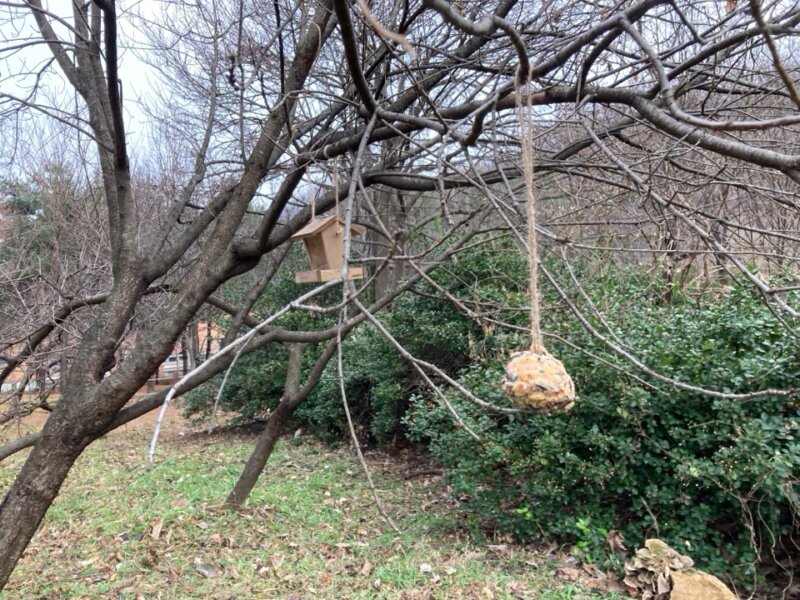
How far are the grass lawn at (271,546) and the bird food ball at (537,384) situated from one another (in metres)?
2.39

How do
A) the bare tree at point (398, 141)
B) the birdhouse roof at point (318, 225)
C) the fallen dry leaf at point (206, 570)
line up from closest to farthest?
the bare tree at point (398, 141)
the birdhouse roof at point (318, 225)
the fallen dry leaf at point (206, 570)

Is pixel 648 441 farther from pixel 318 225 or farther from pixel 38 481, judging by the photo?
pixel 38 481

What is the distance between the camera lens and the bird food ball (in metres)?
1.21

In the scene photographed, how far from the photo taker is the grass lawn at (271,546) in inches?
131

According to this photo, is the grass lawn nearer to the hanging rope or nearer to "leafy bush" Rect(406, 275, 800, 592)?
"leafy bush" Rect(406, 275, 800, 592)

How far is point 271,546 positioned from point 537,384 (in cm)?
335

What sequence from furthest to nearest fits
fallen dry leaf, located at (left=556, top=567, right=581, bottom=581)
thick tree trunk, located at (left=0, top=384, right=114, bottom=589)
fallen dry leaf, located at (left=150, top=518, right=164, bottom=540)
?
fallen dry leaf, located at (left=150, top=518, right=164, bottom=540) → fallen dry leaf, located at (left=556, top=567, right=581, bottom=581) → thick tree trunk, located at (left=0, top=384, right=114, bottom=589)

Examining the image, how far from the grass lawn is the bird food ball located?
2390 millimetres

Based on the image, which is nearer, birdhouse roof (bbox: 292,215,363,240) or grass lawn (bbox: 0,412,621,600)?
birdhouse roof (bbox: 292,215,363,240)

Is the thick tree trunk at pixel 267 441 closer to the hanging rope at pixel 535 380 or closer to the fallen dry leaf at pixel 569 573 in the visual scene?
the fallen dry leaf at pixel 569 573

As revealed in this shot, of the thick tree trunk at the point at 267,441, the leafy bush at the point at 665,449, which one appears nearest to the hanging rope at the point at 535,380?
the leafy bush at the point at 665,449

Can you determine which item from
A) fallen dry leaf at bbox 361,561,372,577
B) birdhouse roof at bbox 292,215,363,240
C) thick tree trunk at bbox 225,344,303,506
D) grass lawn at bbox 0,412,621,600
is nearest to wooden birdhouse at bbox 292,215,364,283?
birdhouse roof at bbox 292,215,363,240

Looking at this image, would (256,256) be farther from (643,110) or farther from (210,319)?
(210,319)

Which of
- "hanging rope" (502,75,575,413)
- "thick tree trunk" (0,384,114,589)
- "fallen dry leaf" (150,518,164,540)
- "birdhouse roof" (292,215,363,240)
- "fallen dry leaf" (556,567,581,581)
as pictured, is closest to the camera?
"hanging rope" (502,75,575,413)
